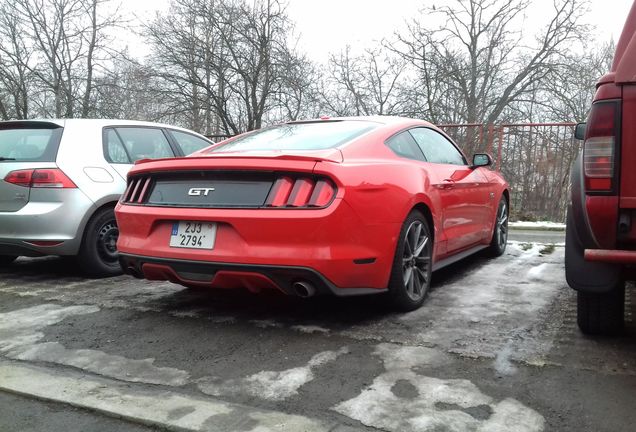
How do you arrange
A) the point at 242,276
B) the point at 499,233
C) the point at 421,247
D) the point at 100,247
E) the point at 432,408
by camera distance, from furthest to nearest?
1. the point at 499,233
2. the point at 100,247
3. the point at 421,247
4. the point at 242,276
5. the point at 432,408

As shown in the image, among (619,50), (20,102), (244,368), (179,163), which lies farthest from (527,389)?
(20,102)

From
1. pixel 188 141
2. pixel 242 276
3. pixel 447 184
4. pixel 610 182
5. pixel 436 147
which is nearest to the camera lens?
pixel 610 182

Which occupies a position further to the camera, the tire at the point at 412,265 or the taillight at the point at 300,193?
the tire at the point at 412,265

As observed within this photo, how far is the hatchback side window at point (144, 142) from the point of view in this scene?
5.44 metres

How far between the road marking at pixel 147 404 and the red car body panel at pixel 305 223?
0.85 metres

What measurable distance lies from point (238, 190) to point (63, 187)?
2288 millimetres

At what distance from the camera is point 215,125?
1697 cm

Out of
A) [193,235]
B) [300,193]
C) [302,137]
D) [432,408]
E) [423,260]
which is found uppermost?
[302,137]

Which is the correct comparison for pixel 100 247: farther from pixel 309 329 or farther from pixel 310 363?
pixel 310 363

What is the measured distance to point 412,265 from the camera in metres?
3.67

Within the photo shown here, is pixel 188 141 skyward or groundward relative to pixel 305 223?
skyward

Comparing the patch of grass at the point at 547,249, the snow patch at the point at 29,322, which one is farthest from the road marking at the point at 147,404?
the patch of grass at the point at 547,249

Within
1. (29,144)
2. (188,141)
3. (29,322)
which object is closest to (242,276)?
(29,322)

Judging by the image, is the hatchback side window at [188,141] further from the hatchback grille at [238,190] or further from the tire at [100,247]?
the hatchback grille at [238,190]
